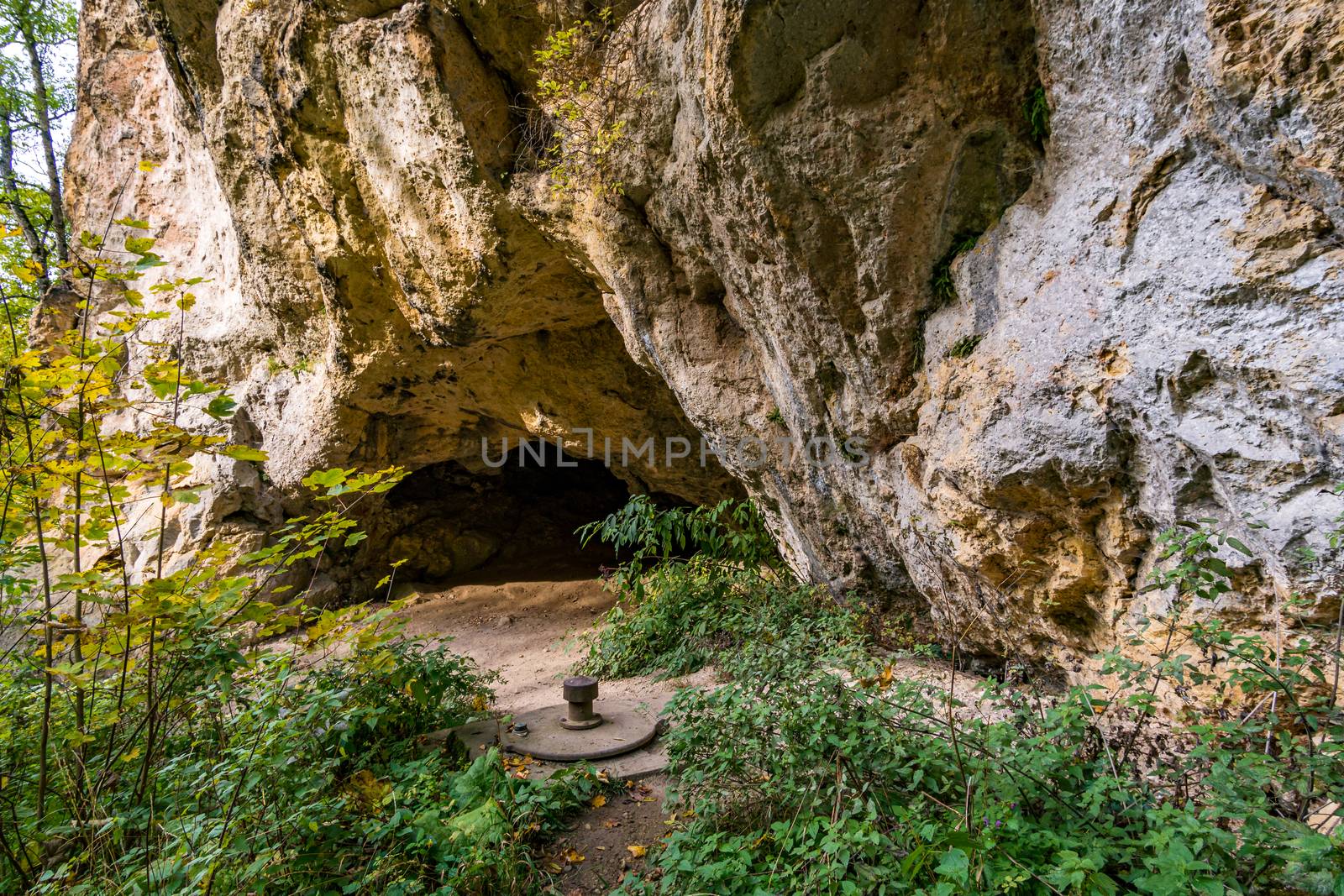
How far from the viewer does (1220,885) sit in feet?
4.65

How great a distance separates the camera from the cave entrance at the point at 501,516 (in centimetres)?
941

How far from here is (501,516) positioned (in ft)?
33.9

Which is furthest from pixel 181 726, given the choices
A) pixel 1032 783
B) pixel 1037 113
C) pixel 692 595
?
pixel 1037 113

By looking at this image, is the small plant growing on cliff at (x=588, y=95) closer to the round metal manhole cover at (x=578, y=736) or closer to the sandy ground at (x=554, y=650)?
the sandy ground at (x=554, y=650)

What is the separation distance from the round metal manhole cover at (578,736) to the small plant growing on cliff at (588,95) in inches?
130

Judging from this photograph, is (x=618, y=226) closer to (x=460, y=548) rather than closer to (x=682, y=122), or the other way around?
(x=682, y=122)

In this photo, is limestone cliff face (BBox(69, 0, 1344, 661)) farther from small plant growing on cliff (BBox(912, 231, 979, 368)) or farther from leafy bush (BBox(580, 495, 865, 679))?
leafy bush (BBox(580, 495, 865, 679))

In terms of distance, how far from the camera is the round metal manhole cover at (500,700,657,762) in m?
3.52

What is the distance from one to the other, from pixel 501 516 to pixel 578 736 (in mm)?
6962

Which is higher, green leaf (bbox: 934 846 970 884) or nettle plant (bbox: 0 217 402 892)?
nettle plant (bbox: 0 217 402 892)

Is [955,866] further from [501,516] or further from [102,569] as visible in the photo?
[501,516]

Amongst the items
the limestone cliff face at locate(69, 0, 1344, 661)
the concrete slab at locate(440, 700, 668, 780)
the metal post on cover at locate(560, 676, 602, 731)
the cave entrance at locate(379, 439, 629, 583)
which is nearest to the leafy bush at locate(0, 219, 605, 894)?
the concrete slab at locate(440, 700, 668, 780)

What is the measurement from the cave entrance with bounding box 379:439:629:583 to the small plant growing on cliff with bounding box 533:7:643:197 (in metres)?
4.80

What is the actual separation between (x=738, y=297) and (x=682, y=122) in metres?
1.05
